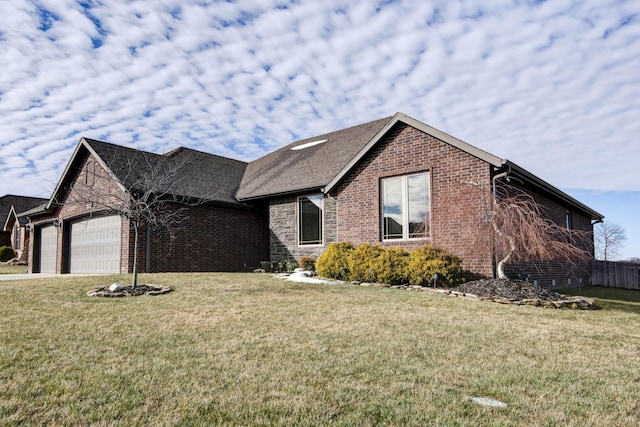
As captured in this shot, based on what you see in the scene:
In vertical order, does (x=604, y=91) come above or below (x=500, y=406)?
above

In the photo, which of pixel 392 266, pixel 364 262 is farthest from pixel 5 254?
pixel 392 266

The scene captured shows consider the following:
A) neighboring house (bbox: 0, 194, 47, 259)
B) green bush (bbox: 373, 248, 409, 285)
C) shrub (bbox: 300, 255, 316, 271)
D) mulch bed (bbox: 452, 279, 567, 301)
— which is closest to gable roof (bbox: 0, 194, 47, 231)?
neighboring house (bbox: 0, 194, 47, 259)

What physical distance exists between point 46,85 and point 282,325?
35.6ft

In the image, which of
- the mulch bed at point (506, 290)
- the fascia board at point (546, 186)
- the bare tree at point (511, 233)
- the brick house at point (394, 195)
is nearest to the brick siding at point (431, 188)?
the brick house at point (394, 195)

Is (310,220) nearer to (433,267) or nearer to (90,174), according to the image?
(433,267)

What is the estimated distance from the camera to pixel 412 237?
1273 cm

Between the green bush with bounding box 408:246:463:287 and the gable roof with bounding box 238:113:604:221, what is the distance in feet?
8.39

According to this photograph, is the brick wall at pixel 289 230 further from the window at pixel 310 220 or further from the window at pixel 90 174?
the window at pixel 90 174

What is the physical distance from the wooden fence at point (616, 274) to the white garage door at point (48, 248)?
2413cm

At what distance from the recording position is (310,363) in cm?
478

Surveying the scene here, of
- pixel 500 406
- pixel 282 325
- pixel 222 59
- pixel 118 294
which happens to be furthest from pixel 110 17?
pixel 500 406

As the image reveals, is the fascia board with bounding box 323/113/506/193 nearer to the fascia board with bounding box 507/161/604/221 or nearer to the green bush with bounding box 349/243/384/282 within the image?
Answer: the fascia board with bounding box 507/161/604/221

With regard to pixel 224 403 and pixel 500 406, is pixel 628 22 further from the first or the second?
pixel 224 403

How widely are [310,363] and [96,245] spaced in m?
15.5
